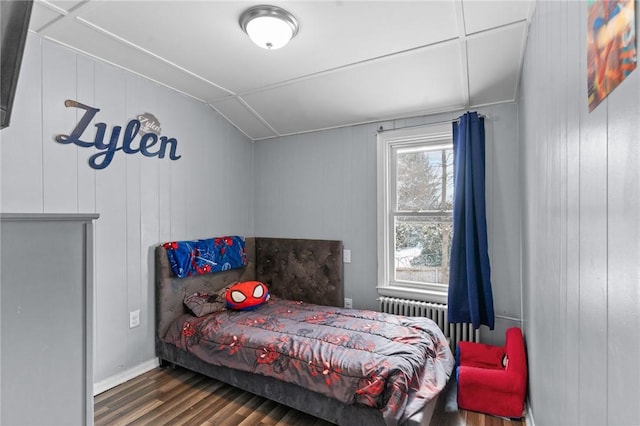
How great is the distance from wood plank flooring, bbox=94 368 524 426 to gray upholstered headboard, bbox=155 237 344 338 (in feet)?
1.61

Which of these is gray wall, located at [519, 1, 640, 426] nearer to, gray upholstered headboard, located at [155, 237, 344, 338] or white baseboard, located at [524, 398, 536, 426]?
white baseboard, located at [524, 398, 536, 426]

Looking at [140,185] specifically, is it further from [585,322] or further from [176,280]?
[585,322]

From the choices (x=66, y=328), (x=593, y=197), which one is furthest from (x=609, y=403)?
(x=66, y=328)

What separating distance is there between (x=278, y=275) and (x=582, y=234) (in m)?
3.06

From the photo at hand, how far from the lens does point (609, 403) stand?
0.65 m

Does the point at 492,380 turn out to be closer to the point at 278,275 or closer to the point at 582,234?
the point at 582,234

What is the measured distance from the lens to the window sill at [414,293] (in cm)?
283

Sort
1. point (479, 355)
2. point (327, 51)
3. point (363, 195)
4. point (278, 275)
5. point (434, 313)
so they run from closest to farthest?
point (327, 51) → point (479, 355) → point (434, 313) → point (363, 195) → point (278, 275)

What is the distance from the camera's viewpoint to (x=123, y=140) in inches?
100.0

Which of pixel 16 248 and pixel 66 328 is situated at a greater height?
pixel 16 248

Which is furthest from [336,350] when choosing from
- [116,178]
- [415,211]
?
[116,178]

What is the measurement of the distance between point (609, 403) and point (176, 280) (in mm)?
2877

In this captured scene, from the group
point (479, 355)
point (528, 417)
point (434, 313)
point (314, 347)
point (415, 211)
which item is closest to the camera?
point (528, 417)

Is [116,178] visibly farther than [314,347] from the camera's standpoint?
Yes
